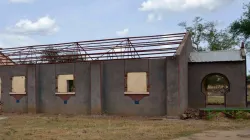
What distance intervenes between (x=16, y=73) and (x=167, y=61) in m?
11.2

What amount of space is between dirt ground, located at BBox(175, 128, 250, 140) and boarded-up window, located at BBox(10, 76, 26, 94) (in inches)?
568

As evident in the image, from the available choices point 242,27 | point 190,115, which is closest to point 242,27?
point 242,27

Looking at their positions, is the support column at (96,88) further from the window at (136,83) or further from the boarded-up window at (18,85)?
the boarded-up window at (18,85)

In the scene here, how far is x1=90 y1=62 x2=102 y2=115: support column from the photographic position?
19.9m

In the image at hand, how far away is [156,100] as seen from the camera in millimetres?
18719

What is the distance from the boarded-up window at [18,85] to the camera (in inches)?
917

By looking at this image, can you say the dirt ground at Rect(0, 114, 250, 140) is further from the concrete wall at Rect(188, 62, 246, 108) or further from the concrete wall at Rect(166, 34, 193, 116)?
Answer: the concrete wall at Rect(188, 62, 246, 108)

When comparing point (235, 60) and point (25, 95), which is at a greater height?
point (235, 60)

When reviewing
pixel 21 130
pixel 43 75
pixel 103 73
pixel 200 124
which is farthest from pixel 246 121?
pixel 43 75

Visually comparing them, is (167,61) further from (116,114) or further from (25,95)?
(25,95)

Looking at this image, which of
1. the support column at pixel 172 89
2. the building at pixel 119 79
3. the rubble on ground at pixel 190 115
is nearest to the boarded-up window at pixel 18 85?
the building at pixel 119 79

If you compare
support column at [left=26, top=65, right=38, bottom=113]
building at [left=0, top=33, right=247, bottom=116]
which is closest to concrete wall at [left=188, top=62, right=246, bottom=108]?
building at [left=0, top=33, right=247, bottom=116]

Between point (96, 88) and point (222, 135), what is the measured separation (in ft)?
30.5

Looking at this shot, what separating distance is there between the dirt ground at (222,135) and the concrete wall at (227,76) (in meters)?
7.09
